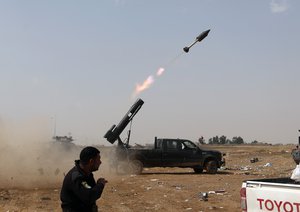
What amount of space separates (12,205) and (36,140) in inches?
508

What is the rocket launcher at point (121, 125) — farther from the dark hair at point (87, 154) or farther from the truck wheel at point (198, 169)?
the dark hair at point (87, 154)

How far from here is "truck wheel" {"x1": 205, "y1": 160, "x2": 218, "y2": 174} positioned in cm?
2350

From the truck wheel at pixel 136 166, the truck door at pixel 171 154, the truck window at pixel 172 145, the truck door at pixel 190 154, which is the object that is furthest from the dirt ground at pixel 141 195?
the truck door at pixel 190 154

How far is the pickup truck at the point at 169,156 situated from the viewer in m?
22.4

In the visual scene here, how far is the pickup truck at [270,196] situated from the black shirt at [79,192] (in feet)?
7.30

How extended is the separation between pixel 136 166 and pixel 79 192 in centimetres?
1729

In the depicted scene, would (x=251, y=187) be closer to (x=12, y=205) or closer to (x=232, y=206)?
(x=232, y=206)

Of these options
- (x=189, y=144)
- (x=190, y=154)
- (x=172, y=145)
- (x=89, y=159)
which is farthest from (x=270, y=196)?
(x=189, y=144)

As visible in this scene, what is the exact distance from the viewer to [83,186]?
Answer: 5012 millimetres

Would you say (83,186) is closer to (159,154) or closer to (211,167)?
(159,154)

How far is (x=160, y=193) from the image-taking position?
1491 cm

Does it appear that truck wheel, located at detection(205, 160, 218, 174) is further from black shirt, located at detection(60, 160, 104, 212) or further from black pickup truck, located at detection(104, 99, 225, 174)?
black shirt, located at detection(60, 160, 104, 212)

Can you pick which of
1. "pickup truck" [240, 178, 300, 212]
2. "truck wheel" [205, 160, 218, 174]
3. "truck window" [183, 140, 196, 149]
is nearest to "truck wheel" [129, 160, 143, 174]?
"truck window" [183, 140, 196, 149]

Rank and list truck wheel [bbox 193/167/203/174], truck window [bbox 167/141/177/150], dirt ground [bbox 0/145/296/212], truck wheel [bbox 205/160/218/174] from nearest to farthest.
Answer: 1. dirt ground [bbox 0/145/296/212]
2. truck window [bbox 167/141/177/150]
3. truck wheel [bbox 205/160/218/174]
4. truck wheel [bbox 193/167/203/174]
